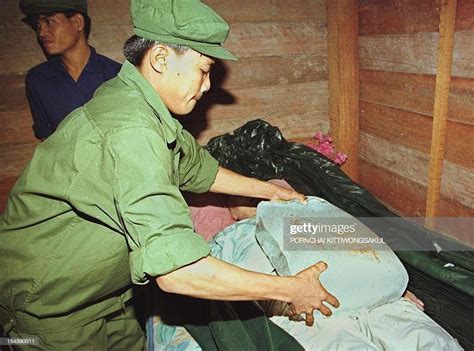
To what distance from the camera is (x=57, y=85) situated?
7.63 feet

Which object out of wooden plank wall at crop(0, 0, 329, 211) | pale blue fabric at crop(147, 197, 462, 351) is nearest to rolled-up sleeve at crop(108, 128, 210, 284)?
pale blue fabric at crop(147, 197, 462, 351)

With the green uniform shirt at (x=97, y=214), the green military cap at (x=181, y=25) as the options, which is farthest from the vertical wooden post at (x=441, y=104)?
the green uniform shirt at (x=97, y=214)

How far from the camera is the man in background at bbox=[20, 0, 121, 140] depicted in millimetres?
2215

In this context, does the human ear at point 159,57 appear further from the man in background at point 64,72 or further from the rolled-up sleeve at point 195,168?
the man in background at point 64,72

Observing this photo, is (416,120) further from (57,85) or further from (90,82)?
(57,85)

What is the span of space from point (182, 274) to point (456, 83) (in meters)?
1.73

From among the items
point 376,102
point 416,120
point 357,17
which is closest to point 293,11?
point 357,17

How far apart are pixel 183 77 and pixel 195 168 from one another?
26.6 inches

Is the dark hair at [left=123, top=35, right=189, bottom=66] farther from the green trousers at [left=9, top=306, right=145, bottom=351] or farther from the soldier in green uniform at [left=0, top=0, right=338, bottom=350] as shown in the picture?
the green trousers at [left=9, top=306, right=145, bottom=351]

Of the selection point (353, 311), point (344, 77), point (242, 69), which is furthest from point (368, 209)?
point (242, 69)

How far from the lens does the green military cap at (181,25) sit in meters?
1.11

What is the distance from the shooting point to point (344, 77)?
271 cm

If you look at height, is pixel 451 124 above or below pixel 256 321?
above
